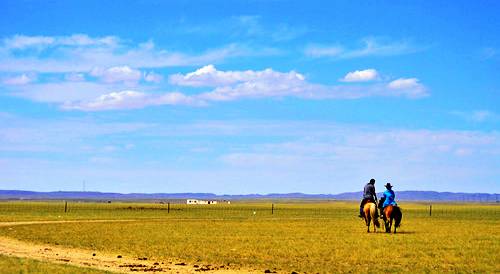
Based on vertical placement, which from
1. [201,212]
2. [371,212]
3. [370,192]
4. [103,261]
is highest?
[370,192]

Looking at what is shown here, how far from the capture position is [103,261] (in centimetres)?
2444

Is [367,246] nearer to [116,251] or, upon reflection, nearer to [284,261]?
[284,261]

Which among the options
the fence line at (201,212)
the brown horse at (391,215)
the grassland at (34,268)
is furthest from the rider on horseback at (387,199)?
the fence line at (201,212)

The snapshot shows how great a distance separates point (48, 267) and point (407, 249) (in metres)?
13.9

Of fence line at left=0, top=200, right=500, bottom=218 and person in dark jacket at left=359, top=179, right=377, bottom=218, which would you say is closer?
person in dark jacket at left=359, top=179, right=377, bottom=218

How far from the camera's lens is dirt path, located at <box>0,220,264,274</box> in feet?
72.5

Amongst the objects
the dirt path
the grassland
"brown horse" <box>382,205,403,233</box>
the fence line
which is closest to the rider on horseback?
"brown horse" <box>382,205,403,233</box>

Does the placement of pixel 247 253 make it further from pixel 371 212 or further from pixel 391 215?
pixel 391 215

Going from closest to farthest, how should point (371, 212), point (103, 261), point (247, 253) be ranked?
1. point (103, 261)
2. point (247, 253)
3. point (371, 212)

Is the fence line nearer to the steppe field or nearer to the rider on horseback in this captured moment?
the rider on horseback

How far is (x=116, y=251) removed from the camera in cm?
2833

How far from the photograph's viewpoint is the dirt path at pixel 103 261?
72.5 feet

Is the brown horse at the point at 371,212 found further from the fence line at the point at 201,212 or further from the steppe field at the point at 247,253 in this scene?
the fence line at the point at 201,212

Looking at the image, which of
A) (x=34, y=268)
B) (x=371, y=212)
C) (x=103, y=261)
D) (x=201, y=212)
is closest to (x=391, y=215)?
Answer: (x=371, y=212)
